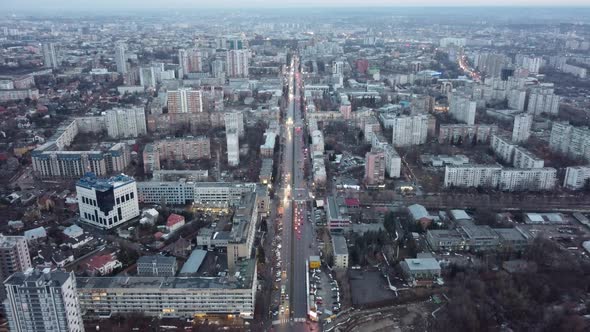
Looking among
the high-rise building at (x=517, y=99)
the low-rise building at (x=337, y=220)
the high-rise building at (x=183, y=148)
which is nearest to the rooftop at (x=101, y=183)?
the high-rise building at (x=183, y=148)

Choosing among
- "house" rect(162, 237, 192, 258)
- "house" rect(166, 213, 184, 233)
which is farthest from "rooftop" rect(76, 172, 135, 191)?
"house" rect(162, 237, 192, 258)

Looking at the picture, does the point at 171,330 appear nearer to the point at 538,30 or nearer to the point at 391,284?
the point at 391,284

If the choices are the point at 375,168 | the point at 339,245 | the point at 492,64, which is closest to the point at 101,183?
the point at 339,245

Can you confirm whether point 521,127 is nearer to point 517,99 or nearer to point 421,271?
point 517,99

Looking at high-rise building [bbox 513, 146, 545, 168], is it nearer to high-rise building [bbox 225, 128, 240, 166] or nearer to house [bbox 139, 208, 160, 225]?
high-rise building [bbox 225, 128, 240, 166]

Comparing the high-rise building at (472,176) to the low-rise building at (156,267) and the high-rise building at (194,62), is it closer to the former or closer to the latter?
the low-rise building at (156,267)
